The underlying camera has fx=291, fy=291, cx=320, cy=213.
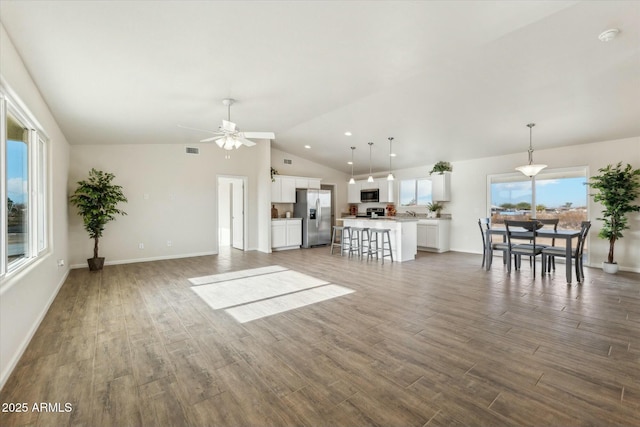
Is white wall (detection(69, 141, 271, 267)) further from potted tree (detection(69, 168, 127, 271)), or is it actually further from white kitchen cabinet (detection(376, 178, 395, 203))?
white kitchen cabinet (detection(376, 178, 395, 203))

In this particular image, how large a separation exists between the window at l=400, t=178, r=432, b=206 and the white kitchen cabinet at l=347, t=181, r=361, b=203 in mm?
1627

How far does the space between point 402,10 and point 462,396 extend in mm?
3017

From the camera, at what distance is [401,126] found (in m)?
6.00

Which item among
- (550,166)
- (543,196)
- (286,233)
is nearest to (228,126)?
(286,233)

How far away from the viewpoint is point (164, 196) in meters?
7.00

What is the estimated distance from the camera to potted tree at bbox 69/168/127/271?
5.54m

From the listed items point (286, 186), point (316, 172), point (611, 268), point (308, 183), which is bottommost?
point (611, 268)

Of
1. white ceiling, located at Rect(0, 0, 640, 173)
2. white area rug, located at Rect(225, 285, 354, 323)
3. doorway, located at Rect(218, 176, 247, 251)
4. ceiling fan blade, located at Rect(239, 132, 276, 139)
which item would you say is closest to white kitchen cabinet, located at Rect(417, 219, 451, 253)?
white ceiling, located at Rect(0, 0, 640, 173)

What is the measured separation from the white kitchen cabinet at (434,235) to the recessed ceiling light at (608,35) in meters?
5.30

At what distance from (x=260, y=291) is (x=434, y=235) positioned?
545 centimetres

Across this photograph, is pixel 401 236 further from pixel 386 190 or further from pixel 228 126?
pixel 228 126

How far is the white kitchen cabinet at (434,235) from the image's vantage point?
7887 millimetres

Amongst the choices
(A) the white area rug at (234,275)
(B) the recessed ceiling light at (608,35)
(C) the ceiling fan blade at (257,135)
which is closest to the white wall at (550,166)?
(B) the recessed ceiling light at (608,35)

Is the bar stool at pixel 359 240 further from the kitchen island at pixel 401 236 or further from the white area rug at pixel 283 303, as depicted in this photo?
the white area rug at pixel 283 303
